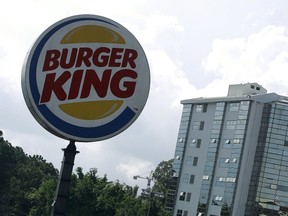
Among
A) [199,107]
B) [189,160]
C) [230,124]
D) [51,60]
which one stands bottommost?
[51,60]

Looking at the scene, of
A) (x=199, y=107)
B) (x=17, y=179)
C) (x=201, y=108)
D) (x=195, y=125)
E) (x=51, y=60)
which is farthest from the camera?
(x=17, y=179)

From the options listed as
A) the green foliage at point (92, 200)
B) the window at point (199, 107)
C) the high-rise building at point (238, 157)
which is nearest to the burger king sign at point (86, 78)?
the green foliage at point (92, 200)

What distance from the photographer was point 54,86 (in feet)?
35.7

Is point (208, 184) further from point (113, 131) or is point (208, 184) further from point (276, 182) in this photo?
point (113, 131)

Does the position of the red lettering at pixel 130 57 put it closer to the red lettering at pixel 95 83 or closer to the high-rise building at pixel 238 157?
the red lettering at pixel 95 83

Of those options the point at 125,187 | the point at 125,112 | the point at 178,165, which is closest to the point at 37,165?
the point at 178,165

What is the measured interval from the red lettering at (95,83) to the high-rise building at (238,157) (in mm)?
68970

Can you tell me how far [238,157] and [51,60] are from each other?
70.4 metres

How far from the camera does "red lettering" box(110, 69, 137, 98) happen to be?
36.9 ft

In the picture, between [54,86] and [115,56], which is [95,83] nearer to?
[115,56]

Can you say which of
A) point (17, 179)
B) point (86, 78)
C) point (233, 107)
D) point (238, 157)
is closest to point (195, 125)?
point (233, 107)

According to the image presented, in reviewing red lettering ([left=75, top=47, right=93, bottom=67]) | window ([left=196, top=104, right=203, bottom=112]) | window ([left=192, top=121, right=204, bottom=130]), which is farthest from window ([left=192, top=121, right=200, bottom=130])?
red lettering ([left=75, top=47, right=93, bottom=67])

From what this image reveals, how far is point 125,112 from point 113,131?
358mm

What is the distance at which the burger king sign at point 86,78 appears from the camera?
10.8m
